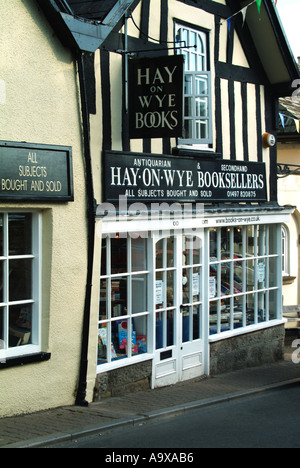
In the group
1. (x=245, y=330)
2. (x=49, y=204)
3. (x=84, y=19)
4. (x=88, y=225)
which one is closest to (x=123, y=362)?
(x=88, y=225)

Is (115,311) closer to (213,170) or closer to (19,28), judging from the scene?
(213,170)

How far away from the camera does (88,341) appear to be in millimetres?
8766

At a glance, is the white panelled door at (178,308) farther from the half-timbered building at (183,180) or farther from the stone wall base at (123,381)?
the stone wall base at (123,381)

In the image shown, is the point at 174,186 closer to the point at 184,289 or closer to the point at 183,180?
the point at 183,180

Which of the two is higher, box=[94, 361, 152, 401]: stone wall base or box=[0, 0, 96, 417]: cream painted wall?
box=[0, 0, 96, 417]: cream painted wall

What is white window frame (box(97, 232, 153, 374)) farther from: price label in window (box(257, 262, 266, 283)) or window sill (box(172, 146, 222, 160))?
price label in window (box(257, 262, 266, 283))

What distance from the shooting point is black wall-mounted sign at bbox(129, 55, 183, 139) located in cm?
910

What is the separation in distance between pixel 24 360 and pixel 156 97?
3.91 metres

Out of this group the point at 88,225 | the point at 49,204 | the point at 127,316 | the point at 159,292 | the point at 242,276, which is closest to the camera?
the point at 49,204

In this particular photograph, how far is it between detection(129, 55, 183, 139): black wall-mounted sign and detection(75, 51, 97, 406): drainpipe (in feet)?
3.02

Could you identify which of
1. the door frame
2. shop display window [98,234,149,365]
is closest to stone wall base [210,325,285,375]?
the door frame

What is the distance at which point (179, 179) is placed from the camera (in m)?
10.6
